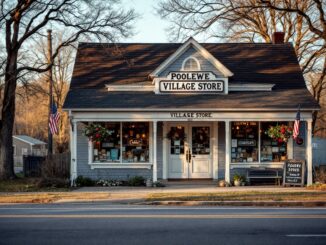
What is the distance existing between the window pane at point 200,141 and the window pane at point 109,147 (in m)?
3.49

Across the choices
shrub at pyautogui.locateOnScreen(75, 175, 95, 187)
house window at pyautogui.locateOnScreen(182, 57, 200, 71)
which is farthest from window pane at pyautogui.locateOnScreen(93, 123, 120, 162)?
house window at pyautogui.locateOnScreen(182, 57, 200, 71)

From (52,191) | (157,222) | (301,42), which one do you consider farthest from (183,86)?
(301,42)

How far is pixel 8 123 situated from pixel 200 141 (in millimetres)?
9781

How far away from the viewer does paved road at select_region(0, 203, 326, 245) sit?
34.7 feet

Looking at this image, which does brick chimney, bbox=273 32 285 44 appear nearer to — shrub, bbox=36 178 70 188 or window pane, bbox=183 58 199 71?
window pane, bbox=183 58 199 71

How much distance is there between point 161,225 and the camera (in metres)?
12.4

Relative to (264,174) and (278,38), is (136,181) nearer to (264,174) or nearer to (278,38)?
(264,174)

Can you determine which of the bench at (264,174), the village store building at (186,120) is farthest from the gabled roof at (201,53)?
the bench at (264,174)

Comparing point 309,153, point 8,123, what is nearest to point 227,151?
point 309,153

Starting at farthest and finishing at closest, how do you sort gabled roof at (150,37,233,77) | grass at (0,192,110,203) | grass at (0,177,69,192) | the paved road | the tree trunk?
the tree trunk
gabled roof at (150,37,233,77)
grass at (0,177,69,192)
grass at (0,192,110,203)
the paved road

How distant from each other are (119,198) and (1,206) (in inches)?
155

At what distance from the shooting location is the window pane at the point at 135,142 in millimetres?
25141

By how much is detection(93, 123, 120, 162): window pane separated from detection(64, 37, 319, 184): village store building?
4 cm

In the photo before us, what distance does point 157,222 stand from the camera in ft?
42.6
